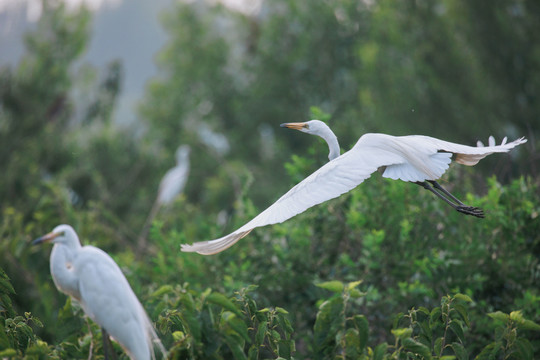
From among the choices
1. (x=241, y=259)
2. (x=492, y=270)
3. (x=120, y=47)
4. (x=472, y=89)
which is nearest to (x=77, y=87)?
(x=472, y=89)

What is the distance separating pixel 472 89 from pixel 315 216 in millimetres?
6780

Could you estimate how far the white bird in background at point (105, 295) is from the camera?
2.91 meters

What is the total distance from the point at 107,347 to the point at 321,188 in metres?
1.28

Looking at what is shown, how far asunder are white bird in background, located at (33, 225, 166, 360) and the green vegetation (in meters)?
0.11

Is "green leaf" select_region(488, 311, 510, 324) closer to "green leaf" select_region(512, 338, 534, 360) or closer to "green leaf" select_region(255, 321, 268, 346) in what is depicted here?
"green leaf" select_region(512, 338, 534, 360)

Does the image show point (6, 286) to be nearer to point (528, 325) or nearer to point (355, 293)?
point (355, 293)

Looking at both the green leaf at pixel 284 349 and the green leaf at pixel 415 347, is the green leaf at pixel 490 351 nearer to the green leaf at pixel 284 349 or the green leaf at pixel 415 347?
the green leaf at pixel 415 347

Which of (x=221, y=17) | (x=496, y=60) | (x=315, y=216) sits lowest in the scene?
(x=221, y=17)

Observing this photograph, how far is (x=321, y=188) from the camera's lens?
3.03 metres

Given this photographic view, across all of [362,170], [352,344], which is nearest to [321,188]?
[362,170]

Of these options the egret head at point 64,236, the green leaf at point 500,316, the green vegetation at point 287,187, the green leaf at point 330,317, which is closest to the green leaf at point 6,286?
the green vegetation at point 287,187

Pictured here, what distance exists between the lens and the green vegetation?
2.74 metres

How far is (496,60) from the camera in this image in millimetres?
10281

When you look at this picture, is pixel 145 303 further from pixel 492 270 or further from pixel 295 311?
pixel 492 270
